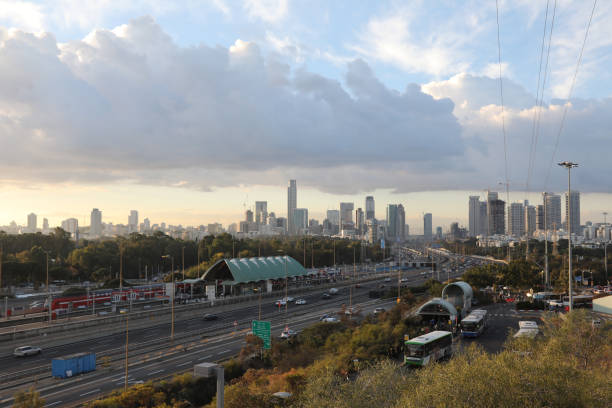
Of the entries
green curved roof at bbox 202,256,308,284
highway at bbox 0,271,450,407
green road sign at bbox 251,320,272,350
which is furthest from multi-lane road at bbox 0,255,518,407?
green curved roof at bbox 202,256,308,284

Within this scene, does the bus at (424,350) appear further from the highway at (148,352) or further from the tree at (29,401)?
the tree at (29,401)

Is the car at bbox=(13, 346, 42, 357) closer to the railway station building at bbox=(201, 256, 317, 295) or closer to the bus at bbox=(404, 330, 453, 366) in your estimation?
the bus at bbox=(404, 330, 453, 366)

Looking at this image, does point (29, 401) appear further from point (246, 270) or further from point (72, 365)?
point (246, 270)

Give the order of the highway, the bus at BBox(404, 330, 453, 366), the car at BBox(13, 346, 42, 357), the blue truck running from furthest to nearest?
1. the car at BBox(13, 346, 42, 357)
2. the blue truck
3. the highway
4. the bus at BBox(404, 330, 453, 366)

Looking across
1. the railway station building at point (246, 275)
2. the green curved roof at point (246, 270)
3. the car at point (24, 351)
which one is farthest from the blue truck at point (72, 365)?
the green curved roof at point (246, 270)

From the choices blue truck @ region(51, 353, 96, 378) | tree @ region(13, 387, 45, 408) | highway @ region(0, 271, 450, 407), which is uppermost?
tree @ region(13, 387, 45, 408)

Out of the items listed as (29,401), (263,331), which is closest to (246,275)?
(263,331)

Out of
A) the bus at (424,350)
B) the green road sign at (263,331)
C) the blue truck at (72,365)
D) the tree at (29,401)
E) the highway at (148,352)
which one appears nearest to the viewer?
the tree at (29,401)
